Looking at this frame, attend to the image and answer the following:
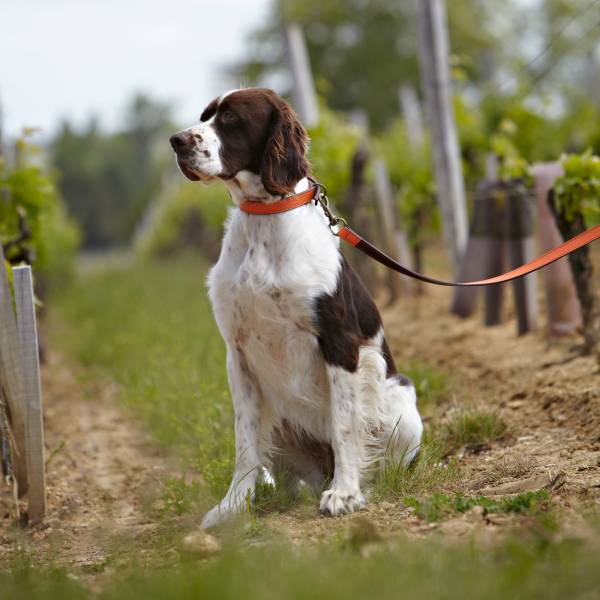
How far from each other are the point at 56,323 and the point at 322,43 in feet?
106

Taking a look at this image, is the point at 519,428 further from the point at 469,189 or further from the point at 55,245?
the point at 55,245

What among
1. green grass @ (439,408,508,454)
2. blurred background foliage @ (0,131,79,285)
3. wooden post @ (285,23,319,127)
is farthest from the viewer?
wooden post @ (285,23,319,127)

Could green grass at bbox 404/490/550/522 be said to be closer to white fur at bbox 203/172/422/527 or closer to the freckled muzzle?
white fur at bbox 203/172/422/527

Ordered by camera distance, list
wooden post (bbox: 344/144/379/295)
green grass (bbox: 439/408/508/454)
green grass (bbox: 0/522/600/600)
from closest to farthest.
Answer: green grass (bbox: 0/522/600/600) < green grass (bbox: 439/408/508/454) < wooden post (bbox: 344/144/379/295)

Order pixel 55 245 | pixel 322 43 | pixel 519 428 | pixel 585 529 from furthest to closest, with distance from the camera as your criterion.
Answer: pixel 322 43 < pixel 55 245 < pixel 519 428 < pixel 585 529

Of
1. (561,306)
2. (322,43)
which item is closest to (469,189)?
(561,306)

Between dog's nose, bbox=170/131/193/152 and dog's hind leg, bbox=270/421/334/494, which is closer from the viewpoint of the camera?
dog's nose, bbox=170/131/193/152

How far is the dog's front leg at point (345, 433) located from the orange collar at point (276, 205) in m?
0.68

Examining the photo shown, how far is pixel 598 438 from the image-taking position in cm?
419

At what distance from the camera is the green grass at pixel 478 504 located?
317 centimetres

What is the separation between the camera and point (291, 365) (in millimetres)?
3783

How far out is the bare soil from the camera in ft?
11.2

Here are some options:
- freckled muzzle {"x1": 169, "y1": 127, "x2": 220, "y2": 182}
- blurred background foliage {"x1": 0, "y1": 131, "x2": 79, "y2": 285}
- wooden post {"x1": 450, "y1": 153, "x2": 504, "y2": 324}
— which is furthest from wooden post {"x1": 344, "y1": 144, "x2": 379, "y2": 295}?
freckled muzzle {"x1": 169, "y1": 127, "x2": 220, "y2": 182}

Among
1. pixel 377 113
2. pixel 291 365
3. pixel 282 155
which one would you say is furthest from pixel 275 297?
pixel 377 113
